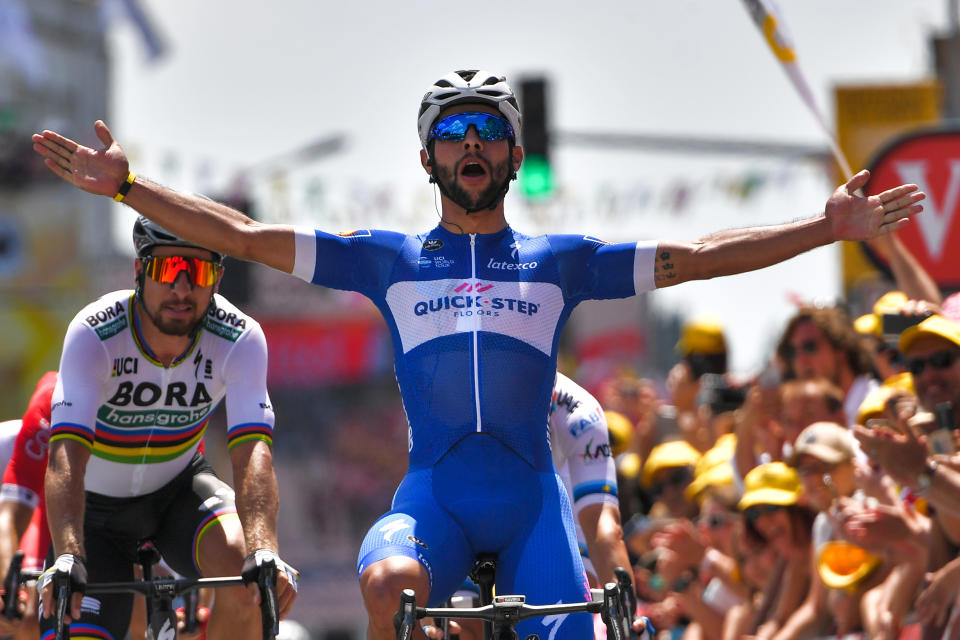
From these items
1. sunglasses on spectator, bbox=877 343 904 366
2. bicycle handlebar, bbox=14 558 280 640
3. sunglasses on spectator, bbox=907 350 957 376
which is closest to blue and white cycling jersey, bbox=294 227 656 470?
bicycle handlebar, bbox=14 558 280 640

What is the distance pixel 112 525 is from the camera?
8.02 m

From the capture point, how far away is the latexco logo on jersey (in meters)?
6.54

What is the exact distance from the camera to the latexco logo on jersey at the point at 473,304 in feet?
Result: 21.4

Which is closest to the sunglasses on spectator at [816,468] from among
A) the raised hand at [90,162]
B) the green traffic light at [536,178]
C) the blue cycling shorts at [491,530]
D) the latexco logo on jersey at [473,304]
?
the blue cycling shorts at [491,530]

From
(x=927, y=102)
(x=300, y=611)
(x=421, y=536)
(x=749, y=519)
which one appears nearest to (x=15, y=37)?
(x=300, y=611)

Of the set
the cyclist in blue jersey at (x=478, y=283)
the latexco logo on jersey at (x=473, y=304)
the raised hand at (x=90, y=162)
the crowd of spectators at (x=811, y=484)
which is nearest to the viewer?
the cyclist in blue jersey at (x=478, y=283)

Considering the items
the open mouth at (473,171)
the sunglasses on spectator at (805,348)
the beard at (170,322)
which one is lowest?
the beard at (170,322)

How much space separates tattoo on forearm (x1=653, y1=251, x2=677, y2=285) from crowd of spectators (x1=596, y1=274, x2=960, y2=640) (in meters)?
1.24

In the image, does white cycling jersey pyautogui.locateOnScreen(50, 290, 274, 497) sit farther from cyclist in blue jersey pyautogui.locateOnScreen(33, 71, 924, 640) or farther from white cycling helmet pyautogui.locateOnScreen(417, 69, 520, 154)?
white cycling helmet pyautogui.locateOnScreen(417, 69, 520, 154)

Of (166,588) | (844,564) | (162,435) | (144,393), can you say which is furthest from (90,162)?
(844,564)

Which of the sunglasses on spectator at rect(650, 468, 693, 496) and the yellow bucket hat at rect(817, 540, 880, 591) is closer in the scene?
the yellow bucket hat at rect(817, 540, 880, 591)

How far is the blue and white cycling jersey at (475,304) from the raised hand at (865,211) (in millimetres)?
727

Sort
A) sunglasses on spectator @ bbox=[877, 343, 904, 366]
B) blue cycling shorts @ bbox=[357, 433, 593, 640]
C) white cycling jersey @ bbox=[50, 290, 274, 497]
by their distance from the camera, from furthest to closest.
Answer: sunglasses on spectator @ bbox=[877, 343, 904, 366], white cycling jersey @ bbox=[50, 290, 274, 497], blue cycling shorts @ bbox=[357, 433, 593, 640]

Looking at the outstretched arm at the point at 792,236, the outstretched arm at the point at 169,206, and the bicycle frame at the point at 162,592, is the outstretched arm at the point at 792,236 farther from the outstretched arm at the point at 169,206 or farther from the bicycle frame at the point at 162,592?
the bicycle frame at the point at 162,592
